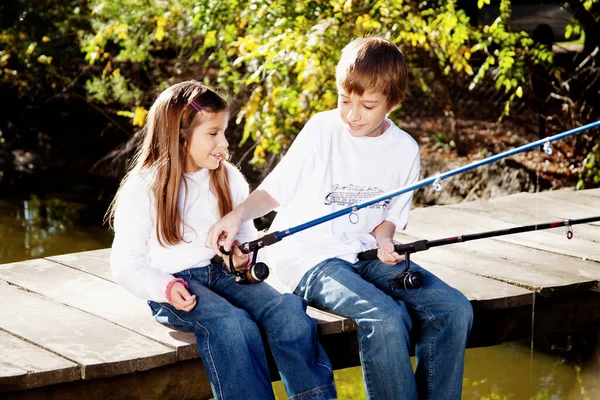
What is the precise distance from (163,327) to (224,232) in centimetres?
35

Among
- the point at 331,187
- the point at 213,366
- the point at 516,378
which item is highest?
the point at 331,187

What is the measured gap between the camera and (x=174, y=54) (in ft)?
27.8

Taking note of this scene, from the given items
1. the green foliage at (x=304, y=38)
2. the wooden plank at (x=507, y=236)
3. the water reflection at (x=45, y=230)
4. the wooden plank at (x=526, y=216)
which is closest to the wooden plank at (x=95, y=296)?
the wooden plank at (x=507, y=236)

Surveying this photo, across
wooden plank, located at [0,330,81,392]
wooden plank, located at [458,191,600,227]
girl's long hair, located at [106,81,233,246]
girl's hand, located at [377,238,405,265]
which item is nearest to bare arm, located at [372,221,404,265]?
girl's hand, located at [377,238,405,265]

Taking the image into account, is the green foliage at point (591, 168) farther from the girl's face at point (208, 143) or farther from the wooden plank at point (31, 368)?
the wooden plank at point (31, 368)

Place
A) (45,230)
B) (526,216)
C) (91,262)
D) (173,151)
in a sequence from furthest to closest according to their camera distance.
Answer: (45,230)
(526,216)
(91,262)
(173,151)

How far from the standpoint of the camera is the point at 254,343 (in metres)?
2.72

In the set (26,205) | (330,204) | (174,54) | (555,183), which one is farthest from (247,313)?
(174,54)

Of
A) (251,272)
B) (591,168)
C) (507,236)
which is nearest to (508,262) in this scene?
(507,236)

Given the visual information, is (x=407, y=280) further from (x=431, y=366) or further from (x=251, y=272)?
(x=251, y=272)

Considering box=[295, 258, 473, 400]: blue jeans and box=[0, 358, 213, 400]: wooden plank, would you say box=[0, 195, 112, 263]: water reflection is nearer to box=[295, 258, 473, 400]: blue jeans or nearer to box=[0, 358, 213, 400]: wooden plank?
box=[0, 358, 213, 400]: wooden plank

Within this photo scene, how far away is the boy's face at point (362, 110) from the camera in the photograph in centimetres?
303

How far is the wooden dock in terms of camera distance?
8.87ft

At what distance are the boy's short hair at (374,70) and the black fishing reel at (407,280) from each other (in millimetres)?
512
